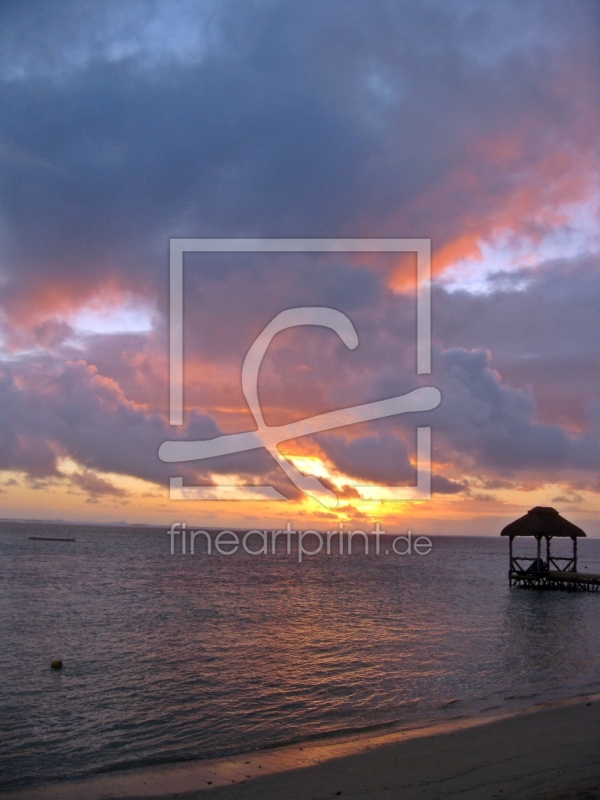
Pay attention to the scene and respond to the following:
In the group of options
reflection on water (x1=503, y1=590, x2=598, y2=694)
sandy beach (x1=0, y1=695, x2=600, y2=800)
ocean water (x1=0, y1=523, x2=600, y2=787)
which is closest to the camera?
sandy beach (x1=0, y1=695, x2=600, y2=800)

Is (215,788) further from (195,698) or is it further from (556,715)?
(556,715)

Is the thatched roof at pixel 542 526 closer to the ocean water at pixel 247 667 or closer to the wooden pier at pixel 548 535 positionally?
the wooden pier at pixel 548 535

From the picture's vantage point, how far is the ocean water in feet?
45.1

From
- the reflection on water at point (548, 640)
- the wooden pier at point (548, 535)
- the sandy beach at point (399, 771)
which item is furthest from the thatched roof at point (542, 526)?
the sandy beach at point (399, 771)

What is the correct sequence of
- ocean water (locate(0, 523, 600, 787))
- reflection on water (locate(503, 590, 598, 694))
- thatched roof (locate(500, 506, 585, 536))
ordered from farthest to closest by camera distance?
thatched roof (locate(500, 506, 585, 536)), reflection on water (locate(503, 590, 598, 694)), ocean water (locate(0, 523, 600, 787))

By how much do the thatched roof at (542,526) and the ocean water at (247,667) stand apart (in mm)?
4442

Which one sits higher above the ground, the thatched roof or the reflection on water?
→ the thatched roof

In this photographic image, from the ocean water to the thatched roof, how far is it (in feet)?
14.6

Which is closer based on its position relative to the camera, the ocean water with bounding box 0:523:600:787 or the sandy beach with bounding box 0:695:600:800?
the sandy beach with bounding box 0:695:600:800

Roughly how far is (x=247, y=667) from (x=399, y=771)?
1126cm

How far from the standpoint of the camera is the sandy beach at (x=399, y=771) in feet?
31.3

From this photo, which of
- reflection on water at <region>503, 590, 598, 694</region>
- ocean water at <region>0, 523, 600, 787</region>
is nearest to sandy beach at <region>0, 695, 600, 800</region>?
ocean water at <region>0, 523, 600, 787</region>

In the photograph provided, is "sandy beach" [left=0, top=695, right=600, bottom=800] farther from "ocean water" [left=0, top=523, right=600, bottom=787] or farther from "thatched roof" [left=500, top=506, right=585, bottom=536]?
"thatched roof" [left=500, top=506, right=585, bottom=536]

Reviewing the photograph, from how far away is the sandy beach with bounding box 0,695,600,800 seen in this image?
955 cm
